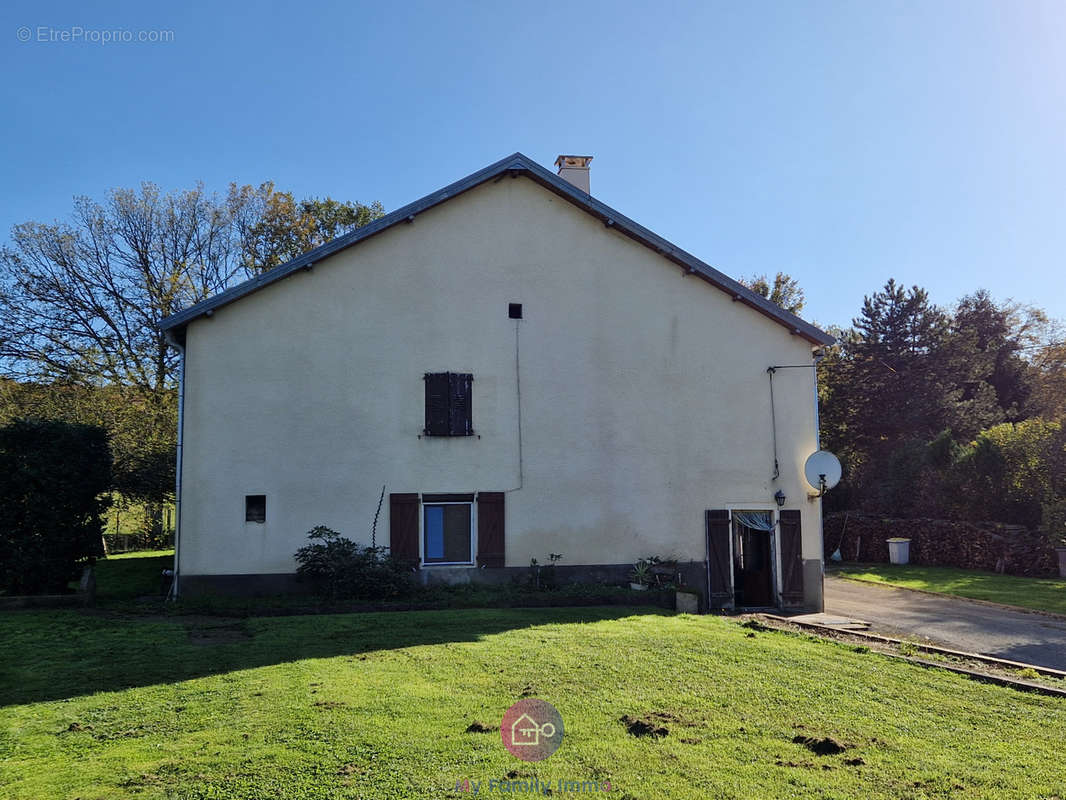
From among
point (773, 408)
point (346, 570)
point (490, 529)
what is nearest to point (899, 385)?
point (773, 408)

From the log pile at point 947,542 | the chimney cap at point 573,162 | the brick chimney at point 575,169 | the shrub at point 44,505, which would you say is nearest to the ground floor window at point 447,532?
the shrub at point 44,505

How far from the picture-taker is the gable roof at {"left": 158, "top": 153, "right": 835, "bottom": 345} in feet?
45.1

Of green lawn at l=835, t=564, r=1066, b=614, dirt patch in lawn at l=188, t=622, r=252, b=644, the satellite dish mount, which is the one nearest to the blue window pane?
dirt patch in lawn at l=188, t=622, r=252, b=644

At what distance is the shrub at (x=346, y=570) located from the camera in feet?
42.2

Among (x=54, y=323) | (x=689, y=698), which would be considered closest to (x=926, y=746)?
(x=689, y=698)

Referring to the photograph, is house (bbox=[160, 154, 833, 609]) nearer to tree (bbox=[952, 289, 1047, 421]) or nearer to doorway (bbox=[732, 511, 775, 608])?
doorway (bbox=[732, 511, 775, 608])

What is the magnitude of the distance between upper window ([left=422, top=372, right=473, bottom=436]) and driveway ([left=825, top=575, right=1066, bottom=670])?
785 centimetres

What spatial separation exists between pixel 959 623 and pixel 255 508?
40.9 ft

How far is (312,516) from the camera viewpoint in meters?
13.6

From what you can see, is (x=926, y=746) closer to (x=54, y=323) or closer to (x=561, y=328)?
(x=561, y=328)

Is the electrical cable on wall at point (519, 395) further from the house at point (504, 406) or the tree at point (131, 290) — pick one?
the tree at point (131, 290)

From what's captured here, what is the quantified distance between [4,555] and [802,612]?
13.8m

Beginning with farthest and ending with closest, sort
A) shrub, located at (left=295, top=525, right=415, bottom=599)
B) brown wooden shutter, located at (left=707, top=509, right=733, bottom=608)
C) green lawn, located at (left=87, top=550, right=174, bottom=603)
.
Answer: brown wooden shutter, located at (left=707, top=509, right=733, bottom=608) < green lawn, located at (left=87, top=550, right=174, bottom=603) < shrub, located at (left=295, top=525, right=415, bottom=599)

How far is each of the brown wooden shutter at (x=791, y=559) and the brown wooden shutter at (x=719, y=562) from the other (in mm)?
1163
